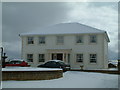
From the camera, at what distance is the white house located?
3312 centimetres

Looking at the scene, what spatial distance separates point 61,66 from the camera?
2442 centimetres

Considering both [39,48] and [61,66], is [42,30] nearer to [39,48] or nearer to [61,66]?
[39,48]

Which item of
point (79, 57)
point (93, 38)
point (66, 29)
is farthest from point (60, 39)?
point (93, 38)

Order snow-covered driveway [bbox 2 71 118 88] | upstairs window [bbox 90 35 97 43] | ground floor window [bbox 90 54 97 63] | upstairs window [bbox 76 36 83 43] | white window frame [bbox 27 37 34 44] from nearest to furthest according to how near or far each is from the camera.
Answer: snow-covered driveway [bbox 2 71 118 88], ground floor window [bbox 90 54 97 63], upstairs window [bbox 90 35 97 43], upstairs window [bbox 76 36 83 43], white window frame [bbox 27 37 34 44]

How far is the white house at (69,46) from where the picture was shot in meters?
33.1

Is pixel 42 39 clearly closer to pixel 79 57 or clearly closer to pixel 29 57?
pixel 29 57

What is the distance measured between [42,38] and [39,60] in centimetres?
356

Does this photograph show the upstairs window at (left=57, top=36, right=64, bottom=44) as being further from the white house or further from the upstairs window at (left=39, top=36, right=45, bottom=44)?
the upstairs window at (left=39, top=36, right=45, bottom=44)

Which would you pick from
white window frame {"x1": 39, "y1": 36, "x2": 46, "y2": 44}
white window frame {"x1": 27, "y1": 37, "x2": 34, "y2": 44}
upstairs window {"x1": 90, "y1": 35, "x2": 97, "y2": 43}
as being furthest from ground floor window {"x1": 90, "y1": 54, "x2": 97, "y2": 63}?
white window frame {"x1": 27, "y1": 37, "x2": 34, "y2": 44}

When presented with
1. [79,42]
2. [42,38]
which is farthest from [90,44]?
[42,38]

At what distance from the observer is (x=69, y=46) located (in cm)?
3422

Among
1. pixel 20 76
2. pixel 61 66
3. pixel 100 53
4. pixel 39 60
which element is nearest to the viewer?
pixel 20 76

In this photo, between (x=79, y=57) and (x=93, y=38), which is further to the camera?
(x=79, y=57)

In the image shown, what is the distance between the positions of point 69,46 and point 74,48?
84 cm
